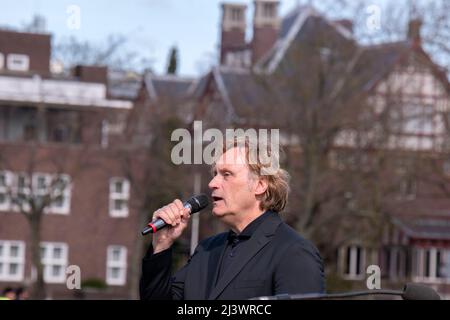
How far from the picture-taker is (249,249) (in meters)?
5.39

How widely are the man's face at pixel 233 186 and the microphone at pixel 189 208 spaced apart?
71mm

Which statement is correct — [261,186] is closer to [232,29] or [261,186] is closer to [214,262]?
[214,262]

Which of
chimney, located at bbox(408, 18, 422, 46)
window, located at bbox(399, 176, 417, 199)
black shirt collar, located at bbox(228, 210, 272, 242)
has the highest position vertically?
chimney, located at bbox(408, 18, 422, 46)

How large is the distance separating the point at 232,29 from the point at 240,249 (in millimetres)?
66713

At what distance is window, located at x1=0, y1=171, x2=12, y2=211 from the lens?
150ft

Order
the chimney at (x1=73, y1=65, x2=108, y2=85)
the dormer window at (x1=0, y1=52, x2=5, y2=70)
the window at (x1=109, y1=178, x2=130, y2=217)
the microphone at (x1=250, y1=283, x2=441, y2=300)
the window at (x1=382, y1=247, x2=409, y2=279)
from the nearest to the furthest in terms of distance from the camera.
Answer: the microphone at (x1=250, y1=283, x2=441, y2=300) → the chimney at (x1=73, y1=65, x2=108, y2=85) → the window at (x1=109, y1=178, x2=130, y2=217) → the window at (x1=382, y1=247, x2=409, y2=279) → the dormer window at (x1=0, y1=52, x2=5, y2=70)

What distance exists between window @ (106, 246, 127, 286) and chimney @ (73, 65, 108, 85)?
7.51 metres

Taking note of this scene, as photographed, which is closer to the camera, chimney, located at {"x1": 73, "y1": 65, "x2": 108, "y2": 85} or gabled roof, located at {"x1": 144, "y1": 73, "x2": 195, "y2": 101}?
chimney, located at {"x1": 73, "y1": 65, "x2": 108, "y2": 85}

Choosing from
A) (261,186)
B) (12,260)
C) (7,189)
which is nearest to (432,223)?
(12,260)

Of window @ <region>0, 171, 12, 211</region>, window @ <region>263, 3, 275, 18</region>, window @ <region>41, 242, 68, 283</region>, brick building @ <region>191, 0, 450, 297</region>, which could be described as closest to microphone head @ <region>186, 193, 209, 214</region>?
brick building @ <region>191, 0, 450, 297</region>

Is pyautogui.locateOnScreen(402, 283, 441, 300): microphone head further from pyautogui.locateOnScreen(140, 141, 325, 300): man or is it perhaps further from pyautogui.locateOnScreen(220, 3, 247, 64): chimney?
pyautogui.locateOnScreen(220, 3, 247, 64): chimney

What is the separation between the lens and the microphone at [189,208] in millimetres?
5166

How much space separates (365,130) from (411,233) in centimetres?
1748

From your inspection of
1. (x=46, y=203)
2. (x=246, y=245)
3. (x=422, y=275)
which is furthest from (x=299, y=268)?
(x=422, y=275)
